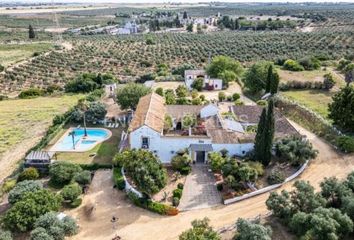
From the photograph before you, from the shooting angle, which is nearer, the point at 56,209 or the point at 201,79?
the point at 56,209

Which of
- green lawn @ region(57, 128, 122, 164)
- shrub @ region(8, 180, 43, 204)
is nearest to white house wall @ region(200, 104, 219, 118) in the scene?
green lawn @ region(57, 128, 122, 164)

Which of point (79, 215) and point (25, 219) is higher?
point (25, 219)

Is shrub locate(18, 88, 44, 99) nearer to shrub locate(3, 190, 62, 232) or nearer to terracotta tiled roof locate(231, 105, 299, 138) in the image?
terracotta tiled roof locate(231, 105, 299, 138)

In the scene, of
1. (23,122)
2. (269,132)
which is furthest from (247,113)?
(23,122)

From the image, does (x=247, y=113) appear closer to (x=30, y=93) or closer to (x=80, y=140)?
(x=80, y=140)

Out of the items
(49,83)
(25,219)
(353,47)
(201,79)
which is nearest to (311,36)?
(353,47)

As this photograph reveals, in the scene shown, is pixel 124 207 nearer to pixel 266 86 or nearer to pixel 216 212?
pixel 216 212
